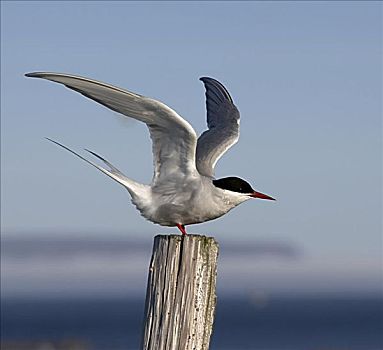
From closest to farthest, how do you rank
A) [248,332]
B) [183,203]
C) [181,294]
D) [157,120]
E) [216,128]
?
[181,294], [157,120], [183,203], [216,128], [248,332]

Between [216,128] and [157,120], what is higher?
[216,128]

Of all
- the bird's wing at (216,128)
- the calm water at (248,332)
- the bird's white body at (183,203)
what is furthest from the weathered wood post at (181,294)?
the calm water at (248,332)

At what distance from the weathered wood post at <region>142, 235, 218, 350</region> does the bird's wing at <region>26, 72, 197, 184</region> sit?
1408 mm

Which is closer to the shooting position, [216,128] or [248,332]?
[216,128]

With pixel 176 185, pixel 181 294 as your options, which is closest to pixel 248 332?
pixel 176 185

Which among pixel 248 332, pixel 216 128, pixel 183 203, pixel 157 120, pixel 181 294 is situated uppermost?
pixel 248 332

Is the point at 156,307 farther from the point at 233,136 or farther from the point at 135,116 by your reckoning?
the point at 233,136

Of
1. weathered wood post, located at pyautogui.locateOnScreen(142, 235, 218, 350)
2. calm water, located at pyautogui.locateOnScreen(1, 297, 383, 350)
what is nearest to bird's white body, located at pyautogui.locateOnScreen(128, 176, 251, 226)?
weathered wood post, located at pyautogui.locateOnScreen(142, 235, 218, 350)

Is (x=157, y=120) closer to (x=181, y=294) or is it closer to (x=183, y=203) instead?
(x=183, y=203)

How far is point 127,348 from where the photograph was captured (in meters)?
57.3

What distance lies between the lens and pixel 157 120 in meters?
9.25

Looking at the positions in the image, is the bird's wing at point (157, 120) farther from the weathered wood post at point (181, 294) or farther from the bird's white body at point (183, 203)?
the weathered wood post at point (181, 294)

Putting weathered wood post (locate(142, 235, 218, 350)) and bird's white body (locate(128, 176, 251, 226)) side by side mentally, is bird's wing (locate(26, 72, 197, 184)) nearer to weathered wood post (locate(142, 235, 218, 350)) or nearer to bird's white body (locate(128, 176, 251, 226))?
bird's white body (locate(128, 176, 251, 226))

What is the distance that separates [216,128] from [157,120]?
2.44 metres
